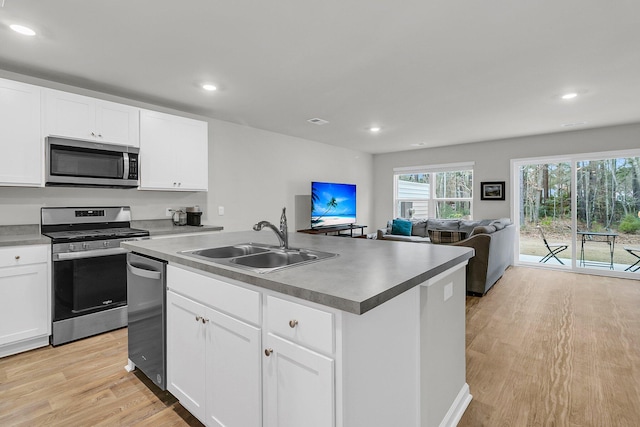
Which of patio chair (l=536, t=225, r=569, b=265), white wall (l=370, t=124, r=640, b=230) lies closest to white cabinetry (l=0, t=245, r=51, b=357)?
white wall (l=370, t=124, r=640, b=230)

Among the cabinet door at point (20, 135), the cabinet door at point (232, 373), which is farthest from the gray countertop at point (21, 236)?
the cabinet door at point (232, 373)

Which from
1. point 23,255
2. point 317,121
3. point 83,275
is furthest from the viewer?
point 317,121

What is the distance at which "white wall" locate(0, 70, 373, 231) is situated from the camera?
121 inches

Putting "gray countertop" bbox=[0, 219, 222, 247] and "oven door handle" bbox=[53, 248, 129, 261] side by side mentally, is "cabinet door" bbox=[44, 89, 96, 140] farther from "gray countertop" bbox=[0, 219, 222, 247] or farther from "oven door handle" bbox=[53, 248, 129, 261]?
"oven door handle" bbox=[53, 248, 129, 261]

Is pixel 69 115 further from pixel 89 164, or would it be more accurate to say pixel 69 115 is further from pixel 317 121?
pixel 317 121

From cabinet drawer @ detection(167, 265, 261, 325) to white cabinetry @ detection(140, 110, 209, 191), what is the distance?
2.06 m

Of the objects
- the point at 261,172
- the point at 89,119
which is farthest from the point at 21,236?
the point at 261,172

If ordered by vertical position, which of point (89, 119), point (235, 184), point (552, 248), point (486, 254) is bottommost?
point (552, 248)

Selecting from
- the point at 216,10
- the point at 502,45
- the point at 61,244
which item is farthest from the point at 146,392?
the point at 502,45

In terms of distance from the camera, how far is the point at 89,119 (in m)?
3.06

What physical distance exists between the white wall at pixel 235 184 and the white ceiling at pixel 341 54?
0.58 metres

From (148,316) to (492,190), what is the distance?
6150 mm

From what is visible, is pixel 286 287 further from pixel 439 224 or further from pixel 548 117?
pixel 439 224

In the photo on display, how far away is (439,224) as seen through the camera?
6.53 m
